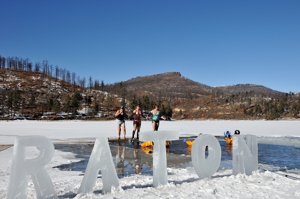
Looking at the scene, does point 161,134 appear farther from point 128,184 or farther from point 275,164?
point 275,164

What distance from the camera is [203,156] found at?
5.66m

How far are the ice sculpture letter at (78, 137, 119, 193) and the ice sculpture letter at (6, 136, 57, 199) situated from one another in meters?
0.60

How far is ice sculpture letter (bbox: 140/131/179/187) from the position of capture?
17.0ft

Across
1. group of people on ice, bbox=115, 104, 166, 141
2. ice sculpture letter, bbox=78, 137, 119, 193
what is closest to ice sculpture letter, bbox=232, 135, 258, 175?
ice sculpture letter, bbox=78, 137, 119, 193

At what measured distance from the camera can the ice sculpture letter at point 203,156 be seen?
5570 millimetres

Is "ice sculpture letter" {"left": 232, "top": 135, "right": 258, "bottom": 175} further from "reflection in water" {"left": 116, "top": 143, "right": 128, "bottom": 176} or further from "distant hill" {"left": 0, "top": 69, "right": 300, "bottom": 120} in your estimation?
"distant hill" {"left": 0, "top": 69, "right": 300, "bottom": 120}

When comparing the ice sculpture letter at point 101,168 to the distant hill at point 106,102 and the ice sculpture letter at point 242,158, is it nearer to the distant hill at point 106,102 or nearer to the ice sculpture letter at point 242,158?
the ice sculpture letter at point 242,158

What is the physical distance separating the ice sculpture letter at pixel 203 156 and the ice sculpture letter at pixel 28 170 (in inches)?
109

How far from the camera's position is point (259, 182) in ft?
17.9

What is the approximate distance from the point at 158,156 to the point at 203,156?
1016mm

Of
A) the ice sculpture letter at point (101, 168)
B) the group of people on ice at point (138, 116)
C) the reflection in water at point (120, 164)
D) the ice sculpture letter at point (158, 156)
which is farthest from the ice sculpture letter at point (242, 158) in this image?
the group of people on ice at point (138, 116)

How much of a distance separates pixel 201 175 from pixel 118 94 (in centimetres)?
15384

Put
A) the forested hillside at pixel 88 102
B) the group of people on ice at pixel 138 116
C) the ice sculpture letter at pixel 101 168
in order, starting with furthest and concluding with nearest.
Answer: the forested hillside at pixel 88 102 < the group of people on ice at pixel 138 116 < the ice sculpture letter at pixel 101 168

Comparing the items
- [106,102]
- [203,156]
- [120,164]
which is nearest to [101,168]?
[203,156]
